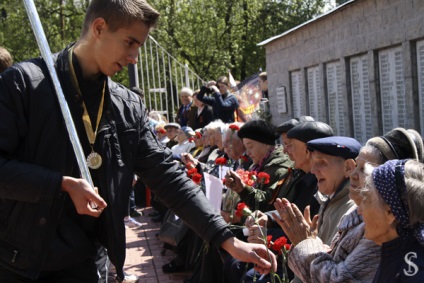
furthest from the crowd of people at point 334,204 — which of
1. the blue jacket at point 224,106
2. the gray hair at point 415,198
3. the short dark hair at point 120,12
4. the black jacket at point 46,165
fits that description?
the blue jacket at point 224,106

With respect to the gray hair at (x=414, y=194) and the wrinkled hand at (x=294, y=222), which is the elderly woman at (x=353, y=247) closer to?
the wrinkled hand at (x=294, y=222)

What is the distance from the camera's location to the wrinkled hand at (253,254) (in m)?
2.96

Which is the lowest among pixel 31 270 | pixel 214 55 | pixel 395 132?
pixel 31 270

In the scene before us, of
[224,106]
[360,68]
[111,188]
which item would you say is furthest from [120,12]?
[224,106]

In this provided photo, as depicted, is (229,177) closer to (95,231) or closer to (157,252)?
(95,231)

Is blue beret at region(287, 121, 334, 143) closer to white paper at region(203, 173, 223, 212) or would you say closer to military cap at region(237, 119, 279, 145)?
white paper at region(203, 173, 223, 212)

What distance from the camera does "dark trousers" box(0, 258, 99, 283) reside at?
2701 mm

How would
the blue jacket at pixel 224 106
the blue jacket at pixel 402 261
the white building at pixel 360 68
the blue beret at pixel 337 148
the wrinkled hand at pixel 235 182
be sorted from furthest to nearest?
1. the blue jacket at pixel 224 106
2. the white building at pixel 360 68
3. the wrinkled hand at pixel 235 182
4. the blue beret at pixel 337 148
5. the blue jacket at pixel 402 261

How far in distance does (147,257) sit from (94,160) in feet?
17.7

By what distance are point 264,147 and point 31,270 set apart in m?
3.54

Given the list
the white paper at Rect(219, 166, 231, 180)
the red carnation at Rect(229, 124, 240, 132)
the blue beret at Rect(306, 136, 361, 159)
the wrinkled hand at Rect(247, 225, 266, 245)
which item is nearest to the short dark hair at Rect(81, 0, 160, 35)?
the wrinkled hand at Rect(247, 225, 266, 245)

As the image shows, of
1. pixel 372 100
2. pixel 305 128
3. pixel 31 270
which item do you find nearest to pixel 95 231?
pixel 31 270

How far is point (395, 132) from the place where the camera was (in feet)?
11.6

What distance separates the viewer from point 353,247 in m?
3.14
